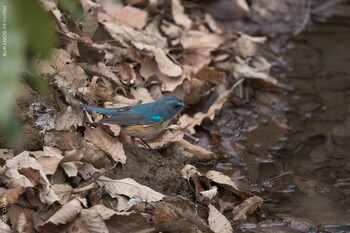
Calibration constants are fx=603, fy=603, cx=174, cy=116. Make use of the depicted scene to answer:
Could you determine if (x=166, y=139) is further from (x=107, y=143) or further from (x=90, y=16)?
(x=90, y=16)

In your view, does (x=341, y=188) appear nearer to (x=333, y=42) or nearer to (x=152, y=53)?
(x=152, y=53)

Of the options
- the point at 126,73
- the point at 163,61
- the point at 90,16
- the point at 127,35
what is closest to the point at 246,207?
the point at 126,73

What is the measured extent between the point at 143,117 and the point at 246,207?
3.64ft

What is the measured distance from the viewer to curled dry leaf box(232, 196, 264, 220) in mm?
4855

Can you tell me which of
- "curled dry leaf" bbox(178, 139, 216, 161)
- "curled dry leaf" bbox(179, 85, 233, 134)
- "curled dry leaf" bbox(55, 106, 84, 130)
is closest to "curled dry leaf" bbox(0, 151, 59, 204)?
"curled dry leaf" bbox(55, 106, 84, 130)

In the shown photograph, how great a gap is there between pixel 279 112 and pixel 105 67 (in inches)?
99.8

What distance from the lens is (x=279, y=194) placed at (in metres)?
5.50

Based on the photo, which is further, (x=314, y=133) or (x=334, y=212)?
(x=314, y=133)

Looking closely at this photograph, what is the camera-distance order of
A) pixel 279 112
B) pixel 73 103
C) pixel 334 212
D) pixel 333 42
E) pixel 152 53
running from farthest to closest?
pixel 333 42
pixel 279 112
pixel 152 53
pixel 334 212
pixel 73 103

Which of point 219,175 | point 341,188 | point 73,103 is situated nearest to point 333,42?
point 341,188

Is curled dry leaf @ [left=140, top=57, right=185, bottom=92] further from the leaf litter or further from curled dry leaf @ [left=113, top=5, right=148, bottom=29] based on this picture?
curled dry leaf @ [left=113, top=5, right=148, bottom=29]

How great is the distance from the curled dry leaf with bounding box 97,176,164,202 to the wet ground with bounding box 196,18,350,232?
885mm

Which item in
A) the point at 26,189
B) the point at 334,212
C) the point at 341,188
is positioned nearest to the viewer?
the point at 26,189

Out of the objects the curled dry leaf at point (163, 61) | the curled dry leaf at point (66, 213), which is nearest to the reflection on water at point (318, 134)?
the curled dry leaf at point (163, 61)
